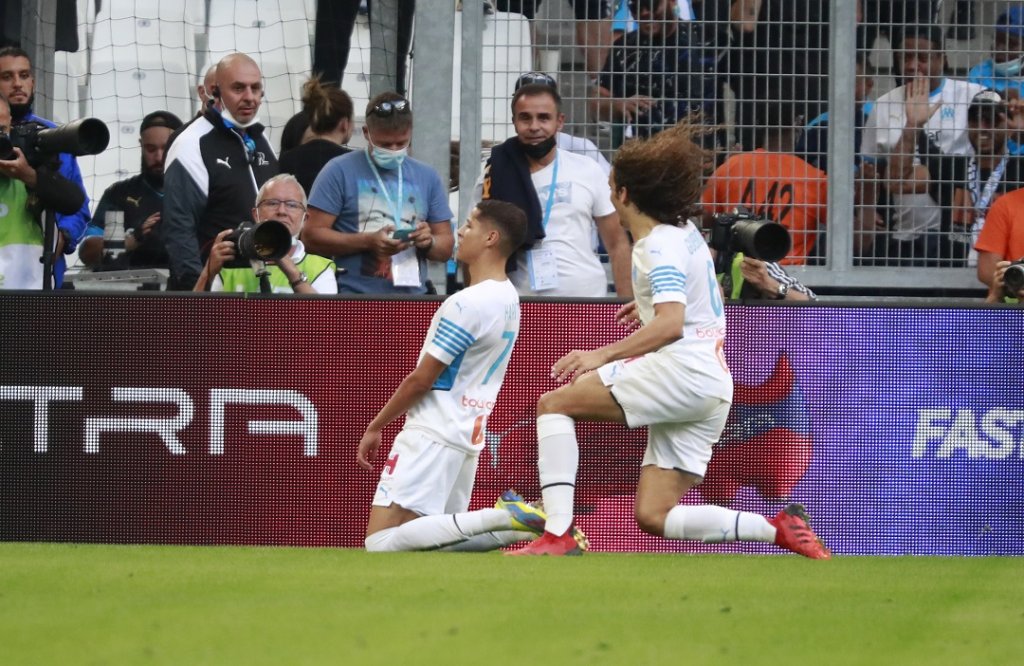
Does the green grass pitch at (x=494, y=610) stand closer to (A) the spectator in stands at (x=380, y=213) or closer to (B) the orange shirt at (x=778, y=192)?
(A) the spectator in stands at (x=380, y=213)

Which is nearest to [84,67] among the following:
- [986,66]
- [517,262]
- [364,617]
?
[517,262]

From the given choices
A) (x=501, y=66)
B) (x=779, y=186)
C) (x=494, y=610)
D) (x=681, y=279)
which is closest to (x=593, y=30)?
(x=501, y=66)

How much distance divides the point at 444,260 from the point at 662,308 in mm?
2633

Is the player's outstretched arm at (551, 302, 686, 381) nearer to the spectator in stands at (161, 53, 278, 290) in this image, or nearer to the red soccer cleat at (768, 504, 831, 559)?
the red soccer cleat at (768, 504, 831, 559)

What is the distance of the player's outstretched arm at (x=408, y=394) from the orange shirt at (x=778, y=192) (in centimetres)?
339

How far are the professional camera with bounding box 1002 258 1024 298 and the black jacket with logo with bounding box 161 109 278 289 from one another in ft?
13.5

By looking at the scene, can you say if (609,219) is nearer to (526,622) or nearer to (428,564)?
(428,564)

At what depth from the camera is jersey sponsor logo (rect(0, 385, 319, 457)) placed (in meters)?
8.67

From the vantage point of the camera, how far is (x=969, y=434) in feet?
28.3

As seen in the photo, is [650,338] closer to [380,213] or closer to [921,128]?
[380,213]

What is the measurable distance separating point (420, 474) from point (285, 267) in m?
1.81

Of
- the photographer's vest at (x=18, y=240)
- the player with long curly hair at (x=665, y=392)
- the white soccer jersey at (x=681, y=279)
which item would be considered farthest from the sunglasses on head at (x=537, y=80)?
the photographer's vest at (x=18, y=240)

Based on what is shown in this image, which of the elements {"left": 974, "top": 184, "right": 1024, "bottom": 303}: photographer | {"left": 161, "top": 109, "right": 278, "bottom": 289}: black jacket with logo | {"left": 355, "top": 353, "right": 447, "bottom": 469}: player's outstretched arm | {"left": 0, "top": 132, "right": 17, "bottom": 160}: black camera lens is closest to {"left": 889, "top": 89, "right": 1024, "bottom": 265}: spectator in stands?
{"left": 974, "top": 184, "right": 1024, "bottom": 303}: photographer

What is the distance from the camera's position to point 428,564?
6836 millimetres
